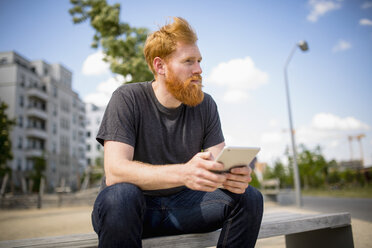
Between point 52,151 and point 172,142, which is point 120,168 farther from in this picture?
point 52,151

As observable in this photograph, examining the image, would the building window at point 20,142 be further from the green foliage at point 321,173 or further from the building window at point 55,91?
the green foliage at point 321,173

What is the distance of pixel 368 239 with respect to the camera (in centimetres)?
485

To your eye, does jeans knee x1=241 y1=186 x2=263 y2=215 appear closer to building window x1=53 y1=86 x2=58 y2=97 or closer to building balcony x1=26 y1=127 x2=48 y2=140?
building balcony x1=26 y1=127 x2=48 y2=140

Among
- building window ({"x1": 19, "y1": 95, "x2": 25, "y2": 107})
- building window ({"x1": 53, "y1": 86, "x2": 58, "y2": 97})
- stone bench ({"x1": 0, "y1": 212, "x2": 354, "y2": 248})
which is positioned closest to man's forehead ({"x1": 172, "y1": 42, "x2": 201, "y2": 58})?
stone bench ({"x1": 0, "y1": 212, "x2": 354, "y2": 248})

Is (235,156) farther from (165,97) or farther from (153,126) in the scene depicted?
(165,97)

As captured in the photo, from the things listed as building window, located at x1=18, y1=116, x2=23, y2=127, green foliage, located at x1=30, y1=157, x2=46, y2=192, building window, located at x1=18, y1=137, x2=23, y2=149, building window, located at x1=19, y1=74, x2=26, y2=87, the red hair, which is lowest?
green foliage, located at x1=30, y1=157, x2=46, y2=192

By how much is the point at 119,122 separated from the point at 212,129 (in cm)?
79

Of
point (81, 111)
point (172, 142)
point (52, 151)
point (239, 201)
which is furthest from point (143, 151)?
point (81, 111)

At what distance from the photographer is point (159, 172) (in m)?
1.71

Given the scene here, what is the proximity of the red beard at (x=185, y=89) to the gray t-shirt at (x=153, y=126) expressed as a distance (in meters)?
0.12

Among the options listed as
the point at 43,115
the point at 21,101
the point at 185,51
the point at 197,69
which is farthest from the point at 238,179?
the point at 43,115

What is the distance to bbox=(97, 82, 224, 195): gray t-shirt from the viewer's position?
6.59 ft

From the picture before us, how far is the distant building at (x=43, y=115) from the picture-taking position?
40.0 m

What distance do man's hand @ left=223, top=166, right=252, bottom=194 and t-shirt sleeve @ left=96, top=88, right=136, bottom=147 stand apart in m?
0.66
